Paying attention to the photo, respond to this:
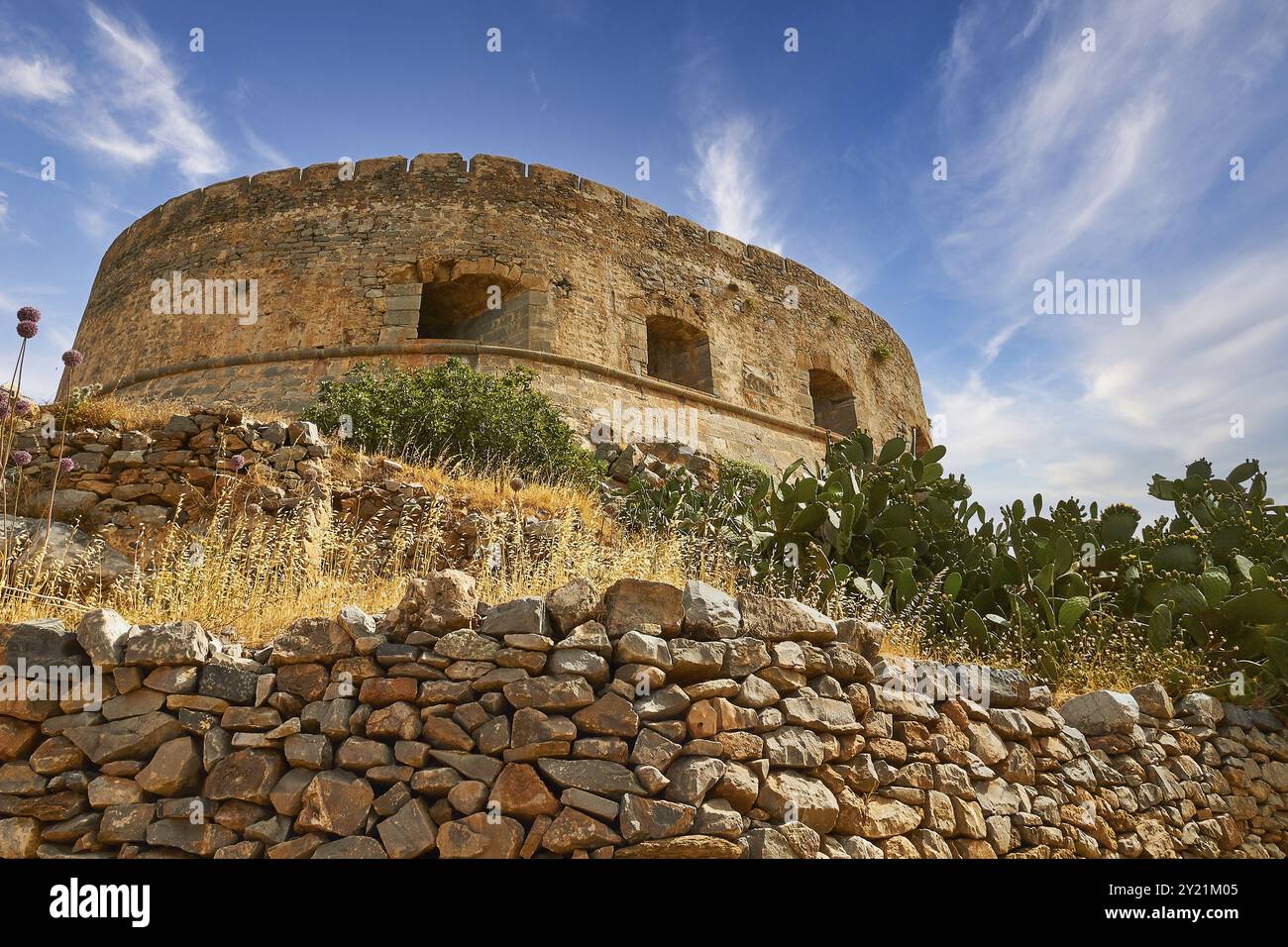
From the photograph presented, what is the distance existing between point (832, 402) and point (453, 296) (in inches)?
288

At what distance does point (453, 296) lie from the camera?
475 inches

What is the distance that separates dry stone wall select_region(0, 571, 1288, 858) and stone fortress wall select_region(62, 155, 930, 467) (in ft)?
24.7

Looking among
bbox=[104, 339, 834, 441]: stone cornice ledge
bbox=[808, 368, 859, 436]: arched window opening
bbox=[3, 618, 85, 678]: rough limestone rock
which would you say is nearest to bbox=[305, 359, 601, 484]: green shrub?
bbox=[104, 339, 834, 441]: stone cornice ledge

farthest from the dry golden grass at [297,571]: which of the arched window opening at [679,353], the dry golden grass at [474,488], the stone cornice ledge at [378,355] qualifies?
the arched window opening at [679,353]

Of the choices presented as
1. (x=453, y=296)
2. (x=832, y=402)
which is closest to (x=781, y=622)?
(x=453, y=296)

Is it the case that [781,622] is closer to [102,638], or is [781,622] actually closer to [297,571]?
[102,638]

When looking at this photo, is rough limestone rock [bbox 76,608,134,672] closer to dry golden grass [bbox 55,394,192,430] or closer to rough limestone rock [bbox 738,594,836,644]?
rough limestone rock [bbox 738,594,836,644]

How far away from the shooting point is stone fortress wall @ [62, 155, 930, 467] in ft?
35.4

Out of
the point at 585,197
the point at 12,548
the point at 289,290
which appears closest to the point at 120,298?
the point at 289,290

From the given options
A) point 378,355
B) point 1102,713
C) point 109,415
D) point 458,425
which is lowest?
point 1102,713

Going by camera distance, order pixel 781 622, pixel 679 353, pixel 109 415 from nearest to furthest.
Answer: pixel 781 622 → pixel 109 415 → pixel 679 353

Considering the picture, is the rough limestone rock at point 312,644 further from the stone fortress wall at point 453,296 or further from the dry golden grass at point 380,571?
the stone fortress wall at point 453,296
